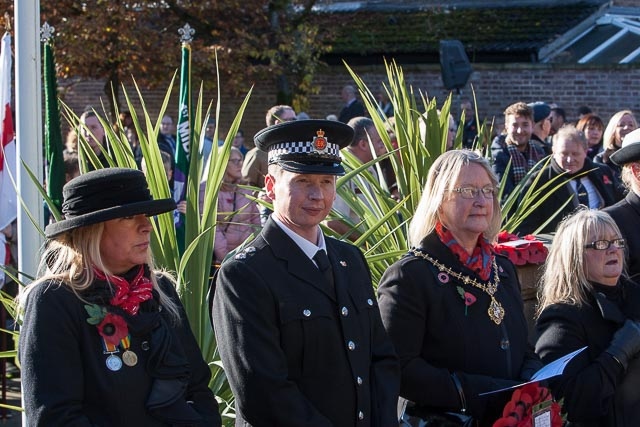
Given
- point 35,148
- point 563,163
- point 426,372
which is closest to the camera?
point 426,372

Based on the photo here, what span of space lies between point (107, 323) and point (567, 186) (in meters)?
5.36

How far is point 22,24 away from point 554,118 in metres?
8.20

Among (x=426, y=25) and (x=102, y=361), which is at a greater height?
(x=426, y=25)

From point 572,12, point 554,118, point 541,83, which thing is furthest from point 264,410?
point 572,12

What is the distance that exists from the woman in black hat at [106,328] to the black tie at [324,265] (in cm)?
52

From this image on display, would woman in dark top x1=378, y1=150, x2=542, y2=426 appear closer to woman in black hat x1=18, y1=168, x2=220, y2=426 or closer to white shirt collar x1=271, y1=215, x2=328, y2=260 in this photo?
white shirt collar x1=271, y1=215, x2=328, y2=260

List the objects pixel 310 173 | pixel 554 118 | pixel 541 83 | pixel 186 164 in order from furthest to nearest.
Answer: pixel 541 83, pixel 554 118, pixel 186 164, pixel 310 173

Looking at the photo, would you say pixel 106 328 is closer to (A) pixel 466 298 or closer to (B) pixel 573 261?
(A) pixel 466 298

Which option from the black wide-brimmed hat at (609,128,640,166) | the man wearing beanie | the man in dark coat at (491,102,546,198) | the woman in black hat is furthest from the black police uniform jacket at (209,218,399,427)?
the man wearing beanie

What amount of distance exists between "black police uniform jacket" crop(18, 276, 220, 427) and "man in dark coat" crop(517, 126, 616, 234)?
4770mm

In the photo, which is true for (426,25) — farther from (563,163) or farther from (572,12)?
(563,163)

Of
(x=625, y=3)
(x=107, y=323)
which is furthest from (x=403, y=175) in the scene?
(x=625, y=3)

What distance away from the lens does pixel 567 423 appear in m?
4.75

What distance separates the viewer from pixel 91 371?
348cm
